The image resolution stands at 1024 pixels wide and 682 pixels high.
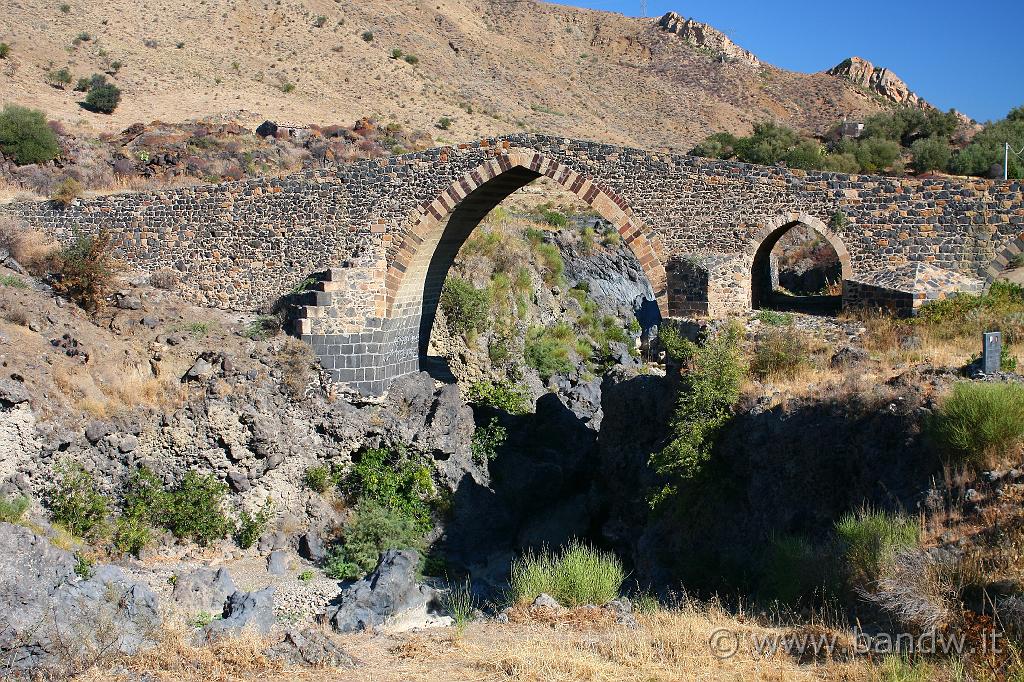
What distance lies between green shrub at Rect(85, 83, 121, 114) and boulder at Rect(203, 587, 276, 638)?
2381 cm

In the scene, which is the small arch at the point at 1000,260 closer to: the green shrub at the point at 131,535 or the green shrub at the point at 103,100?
the green shrub at the point at 131,535

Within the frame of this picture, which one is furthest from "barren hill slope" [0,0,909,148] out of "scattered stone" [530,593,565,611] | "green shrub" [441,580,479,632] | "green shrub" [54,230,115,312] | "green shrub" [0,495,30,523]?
"scattered stone" [530,593,565,611]

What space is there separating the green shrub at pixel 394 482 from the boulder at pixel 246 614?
10.2 feet

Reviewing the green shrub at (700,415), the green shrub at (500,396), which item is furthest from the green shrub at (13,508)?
the green shrub at (500,396)

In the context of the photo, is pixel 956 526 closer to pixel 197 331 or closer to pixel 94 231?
pixel 197 331

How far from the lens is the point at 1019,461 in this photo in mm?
7641

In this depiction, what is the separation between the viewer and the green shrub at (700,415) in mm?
10734

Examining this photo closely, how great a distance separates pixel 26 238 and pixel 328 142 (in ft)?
38.7

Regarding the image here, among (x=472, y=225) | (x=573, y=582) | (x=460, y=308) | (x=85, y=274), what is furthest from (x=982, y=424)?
(x=85, y=274)

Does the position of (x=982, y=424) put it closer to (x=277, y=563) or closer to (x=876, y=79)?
(x=277, y=563)

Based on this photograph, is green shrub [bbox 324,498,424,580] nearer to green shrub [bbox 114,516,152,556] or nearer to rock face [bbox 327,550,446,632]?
rock face [bbox 327,550,446,632]

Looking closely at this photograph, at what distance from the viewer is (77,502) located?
38.1 feet

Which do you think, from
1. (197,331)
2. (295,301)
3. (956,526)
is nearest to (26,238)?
(197,331)

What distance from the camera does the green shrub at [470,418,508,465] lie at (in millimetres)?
15609
